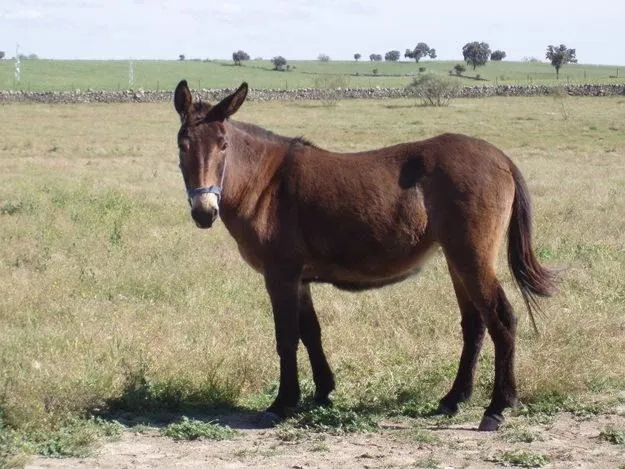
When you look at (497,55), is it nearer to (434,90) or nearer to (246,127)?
(434,90)

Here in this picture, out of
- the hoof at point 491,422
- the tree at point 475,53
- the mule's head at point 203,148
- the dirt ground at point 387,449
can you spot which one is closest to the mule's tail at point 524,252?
the hoof at point 491,422

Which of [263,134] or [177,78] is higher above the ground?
[177,78]

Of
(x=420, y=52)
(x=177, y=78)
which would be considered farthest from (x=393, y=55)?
(x=177, y=78)

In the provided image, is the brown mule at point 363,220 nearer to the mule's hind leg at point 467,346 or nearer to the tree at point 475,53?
the mule's hind leg at point 467,346

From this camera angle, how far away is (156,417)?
612 cm

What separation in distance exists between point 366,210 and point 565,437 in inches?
75.6

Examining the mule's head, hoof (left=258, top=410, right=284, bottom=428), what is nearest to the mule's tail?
hoof (left=258, top=410, right=284, bottom=428)

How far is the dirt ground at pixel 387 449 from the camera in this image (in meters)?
5.12

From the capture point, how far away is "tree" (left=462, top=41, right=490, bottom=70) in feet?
452

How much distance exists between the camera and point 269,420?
6012 millimetres

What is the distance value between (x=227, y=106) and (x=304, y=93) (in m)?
64.6

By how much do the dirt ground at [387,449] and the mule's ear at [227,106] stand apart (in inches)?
80.5

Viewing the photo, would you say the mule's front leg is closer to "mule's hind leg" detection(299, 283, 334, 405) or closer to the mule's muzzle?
"mule's hind leg" detection(299, 283, 334, 405)

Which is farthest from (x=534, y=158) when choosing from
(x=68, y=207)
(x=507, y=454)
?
(x=507, y=454)
